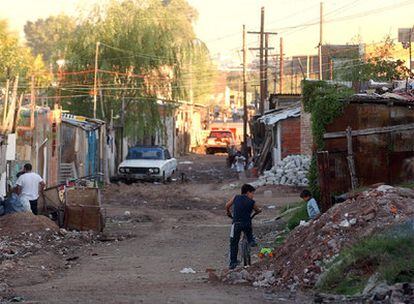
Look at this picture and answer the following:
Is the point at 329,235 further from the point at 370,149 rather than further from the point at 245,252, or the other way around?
the point at 370,149

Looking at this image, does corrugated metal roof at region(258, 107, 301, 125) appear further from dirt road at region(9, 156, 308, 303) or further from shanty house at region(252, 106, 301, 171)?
dirt road at region(9, 156, 308, 303)

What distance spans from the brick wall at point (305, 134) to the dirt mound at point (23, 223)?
1547cm

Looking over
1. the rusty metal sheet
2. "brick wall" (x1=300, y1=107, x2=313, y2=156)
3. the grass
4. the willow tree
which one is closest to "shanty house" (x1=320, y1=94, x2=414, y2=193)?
the rusty metal sheet

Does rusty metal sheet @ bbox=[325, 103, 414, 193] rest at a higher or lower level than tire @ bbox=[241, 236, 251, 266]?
higher

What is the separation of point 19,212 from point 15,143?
5.08m

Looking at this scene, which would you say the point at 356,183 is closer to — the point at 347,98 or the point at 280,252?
the point at 347,98

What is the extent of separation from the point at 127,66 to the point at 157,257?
29.9 metres

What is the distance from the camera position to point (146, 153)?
42344 mm

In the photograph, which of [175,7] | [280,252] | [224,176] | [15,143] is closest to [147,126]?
[224,176]

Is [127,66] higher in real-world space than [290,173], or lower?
higher

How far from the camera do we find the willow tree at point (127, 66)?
151ft

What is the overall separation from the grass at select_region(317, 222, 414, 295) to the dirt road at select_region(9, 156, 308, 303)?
0.58 m

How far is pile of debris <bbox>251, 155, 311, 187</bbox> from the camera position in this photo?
35125 mm

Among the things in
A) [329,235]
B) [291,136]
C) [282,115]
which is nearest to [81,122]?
[282,115]
